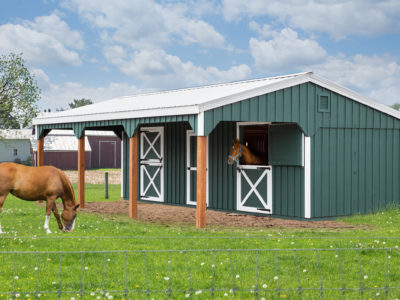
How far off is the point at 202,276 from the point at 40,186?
191 inches

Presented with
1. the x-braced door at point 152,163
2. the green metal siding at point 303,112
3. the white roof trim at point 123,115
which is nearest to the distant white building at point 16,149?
the white roof trim at point 123,115

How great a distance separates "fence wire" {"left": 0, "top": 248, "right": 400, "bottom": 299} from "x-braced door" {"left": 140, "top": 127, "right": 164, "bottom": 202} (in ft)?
31.9

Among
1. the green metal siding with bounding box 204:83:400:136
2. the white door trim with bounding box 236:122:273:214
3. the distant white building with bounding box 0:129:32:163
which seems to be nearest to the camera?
the green metal siding with bounding box 204:83:400:136

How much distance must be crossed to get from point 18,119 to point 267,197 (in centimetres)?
1809

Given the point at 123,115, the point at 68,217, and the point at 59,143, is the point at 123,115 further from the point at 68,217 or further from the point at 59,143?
the point at 59,143

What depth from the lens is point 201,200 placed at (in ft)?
39.3

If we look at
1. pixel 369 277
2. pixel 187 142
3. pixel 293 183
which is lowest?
pixel 369 277

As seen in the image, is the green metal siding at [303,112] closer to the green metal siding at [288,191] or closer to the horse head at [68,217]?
the green metal siding at [288,191]

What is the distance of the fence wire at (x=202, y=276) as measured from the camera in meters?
6.34

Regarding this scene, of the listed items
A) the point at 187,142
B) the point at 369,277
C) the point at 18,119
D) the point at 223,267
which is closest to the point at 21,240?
the point at 223,267

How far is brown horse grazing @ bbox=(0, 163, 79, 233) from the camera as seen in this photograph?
1071 centimetres

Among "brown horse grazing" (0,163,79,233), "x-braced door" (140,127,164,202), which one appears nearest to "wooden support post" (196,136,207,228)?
"brown horse grazing" (0,163,79,233)

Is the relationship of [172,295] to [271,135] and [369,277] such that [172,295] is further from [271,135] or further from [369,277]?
[271,135]

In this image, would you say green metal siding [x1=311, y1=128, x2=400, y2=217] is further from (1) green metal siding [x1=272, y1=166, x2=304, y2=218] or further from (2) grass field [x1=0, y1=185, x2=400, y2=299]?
(2) grass field [x1=0, y1=185, x2=400, y2=299]
